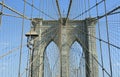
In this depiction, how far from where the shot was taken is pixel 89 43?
17969 millimetres

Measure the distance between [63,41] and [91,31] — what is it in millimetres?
1708

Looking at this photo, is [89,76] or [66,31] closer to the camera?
[89,76]

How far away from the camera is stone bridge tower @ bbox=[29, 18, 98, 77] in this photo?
16.9 meters

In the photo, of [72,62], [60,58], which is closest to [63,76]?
[60,58]

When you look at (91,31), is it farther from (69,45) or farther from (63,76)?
(63,76)

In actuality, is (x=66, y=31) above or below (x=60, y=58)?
above

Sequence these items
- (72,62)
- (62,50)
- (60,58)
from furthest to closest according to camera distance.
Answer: (72,62), (62,50), (60,58)

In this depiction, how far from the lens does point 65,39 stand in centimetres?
1805

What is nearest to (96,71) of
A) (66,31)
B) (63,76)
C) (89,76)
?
(89,76)

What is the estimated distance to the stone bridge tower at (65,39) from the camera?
1691 centimetres

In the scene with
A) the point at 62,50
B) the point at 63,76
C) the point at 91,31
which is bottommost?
the point at 63,76

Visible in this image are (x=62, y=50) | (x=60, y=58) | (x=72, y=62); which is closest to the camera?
(x=60, y=58)

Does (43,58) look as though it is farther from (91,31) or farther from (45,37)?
(91,31)

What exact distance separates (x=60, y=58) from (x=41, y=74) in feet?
5.32
